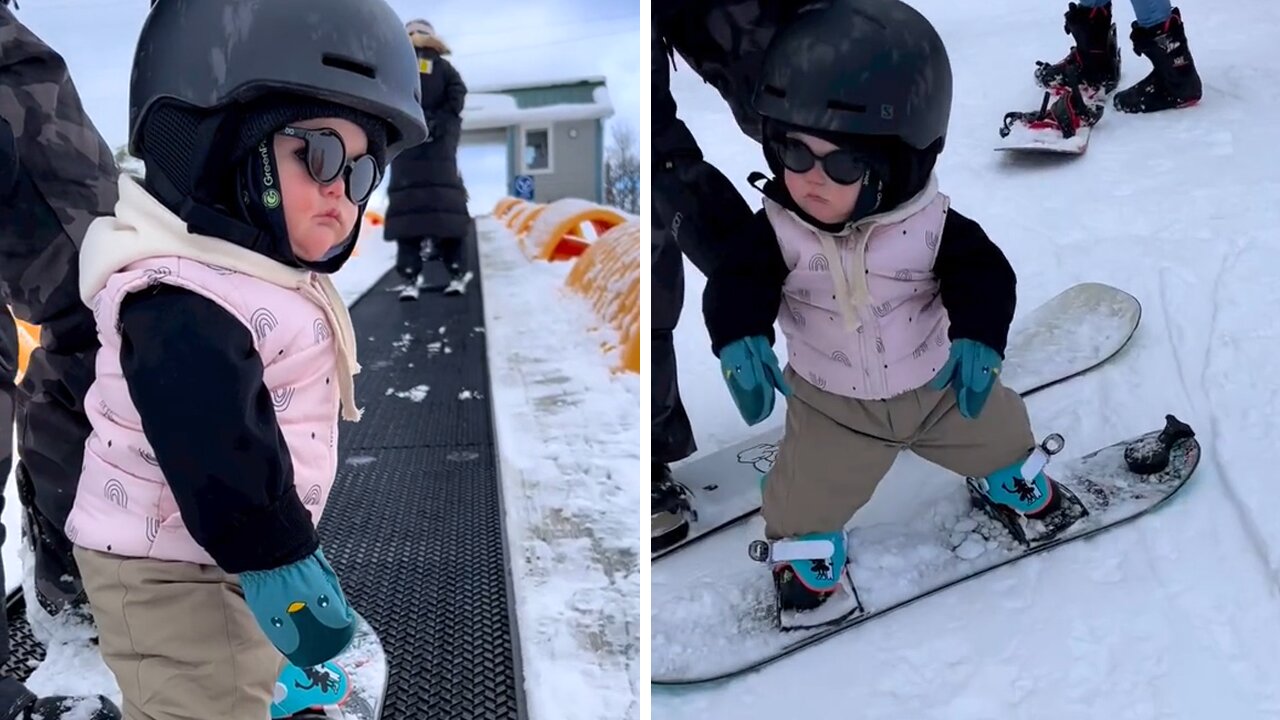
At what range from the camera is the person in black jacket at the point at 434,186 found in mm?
2834

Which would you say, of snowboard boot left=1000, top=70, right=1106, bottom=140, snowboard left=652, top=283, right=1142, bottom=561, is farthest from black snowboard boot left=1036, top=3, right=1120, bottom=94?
snowboard left=652, top=283, right=1142, bottom=561

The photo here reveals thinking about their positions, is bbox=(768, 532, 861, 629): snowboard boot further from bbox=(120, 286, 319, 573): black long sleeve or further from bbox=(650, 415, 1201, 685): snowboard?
bbox=(120, 286, 319, 573): black long sleeve

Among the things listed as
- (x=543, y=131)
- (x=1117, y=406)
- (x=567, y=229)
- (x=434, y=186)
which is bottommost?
(x=543, y=131)

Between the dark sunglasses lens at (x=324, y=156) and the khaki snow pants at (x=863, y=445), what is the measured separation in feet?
→ 1.91

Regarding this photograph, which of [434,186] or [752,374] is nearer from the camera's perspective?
[752,374]

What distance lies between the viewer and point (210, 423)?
0.63 metres

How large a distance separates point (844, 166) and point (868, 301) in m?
0.16

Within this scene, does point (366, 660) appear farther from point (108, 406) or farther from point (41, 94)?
point (41, 94)

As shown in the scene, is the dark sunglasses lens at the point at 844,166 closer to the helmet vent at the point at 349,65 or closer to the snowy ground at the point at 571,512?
the helmet vent at the point at 349,65

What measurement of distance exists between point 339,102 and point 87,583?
1.48 ft

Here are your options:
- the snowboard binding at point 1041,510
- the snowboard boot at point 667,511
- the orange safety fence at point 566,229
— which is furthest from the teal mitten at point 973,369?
the orange safety fence at point 566,229

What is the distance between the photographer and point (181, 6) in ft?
2.32

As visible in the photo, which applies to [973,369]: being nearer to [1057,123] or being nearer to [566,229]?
[1057,123]

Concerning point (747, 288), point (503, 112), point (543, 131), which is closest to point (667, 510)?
point (747, 288)
